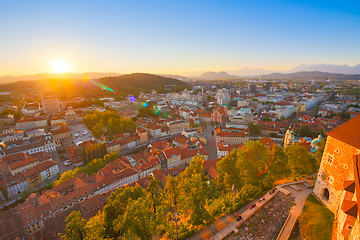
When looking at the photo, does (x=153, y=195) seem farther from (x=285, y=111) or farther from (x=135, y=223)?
(x=285, y=111)

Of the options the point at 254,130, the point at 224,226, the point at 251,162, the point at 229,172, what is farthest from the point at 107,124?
the point at 224,226

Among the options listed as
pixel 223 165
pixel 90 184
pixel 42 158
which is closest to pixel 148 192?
pixel 223 165

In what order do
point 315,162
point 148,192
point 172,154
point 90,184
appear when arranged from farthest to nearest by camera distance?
point 172,154, point 90,184, point 315,162, point 148,192

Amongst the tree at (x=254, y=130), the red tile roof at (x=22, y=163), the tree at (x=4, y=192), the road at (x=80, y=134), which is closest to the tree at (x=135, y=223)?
the tree at (x=4, y=192)

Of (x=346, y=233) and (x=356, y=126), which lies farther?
(x=356, y=126)

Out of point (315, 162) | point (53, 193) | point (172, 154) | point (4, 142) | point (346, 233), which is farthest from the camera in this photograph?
point (4, 142)

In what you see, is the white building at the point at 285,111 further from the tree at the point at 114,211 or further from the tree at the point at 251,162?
the tree at the point at 114,211

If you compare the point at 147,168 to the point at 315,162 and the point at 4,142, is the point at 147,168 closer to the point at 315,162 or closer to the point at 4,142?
the point at 315,162
